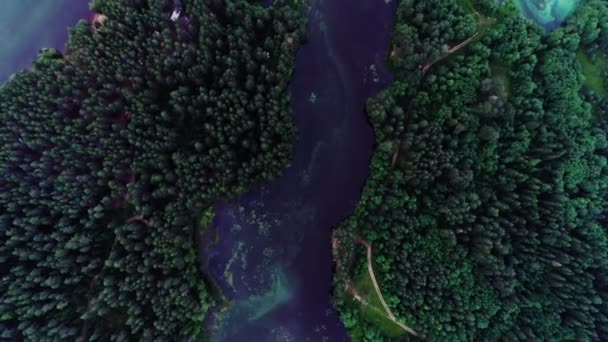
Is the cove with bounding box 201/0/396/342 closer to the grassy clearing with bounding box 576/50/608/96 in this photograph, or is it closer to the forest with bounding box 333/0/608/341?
the forest with bounding box 333/0/608/341

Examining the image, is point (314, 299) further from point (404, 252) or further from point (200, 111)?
point (200, 111)

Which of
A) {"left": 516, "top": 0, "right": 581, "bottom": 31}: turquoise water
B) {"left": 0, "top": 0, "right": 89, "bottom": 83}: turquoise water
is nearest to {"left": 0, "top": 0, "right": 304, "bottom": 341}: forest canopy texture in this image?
{"left": 0, "top": 0, "right": 89, "bottom": 83}: turquoise water

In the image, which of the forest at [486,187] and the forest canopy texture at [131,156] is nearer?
the forest canopy texture at [131,156]

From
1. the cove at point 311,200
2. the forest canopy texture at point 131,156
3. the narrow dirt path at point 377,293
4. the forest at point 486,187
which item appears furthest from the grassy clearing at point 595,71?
the forest canopy texture at point 131,156

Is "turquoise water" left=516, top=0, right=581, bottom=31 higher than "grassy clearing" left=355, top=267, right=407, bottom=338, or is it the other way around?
"turquoise water" left=516, top=0, right=581, bottom=31

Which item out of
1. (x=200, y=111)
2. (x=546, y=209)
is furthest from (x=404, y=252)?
(x=200, y=111)

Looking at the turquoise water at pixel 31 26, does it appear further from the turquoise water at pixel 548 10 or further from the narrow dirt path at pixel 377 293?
the turquoise water at pixel 548 10
